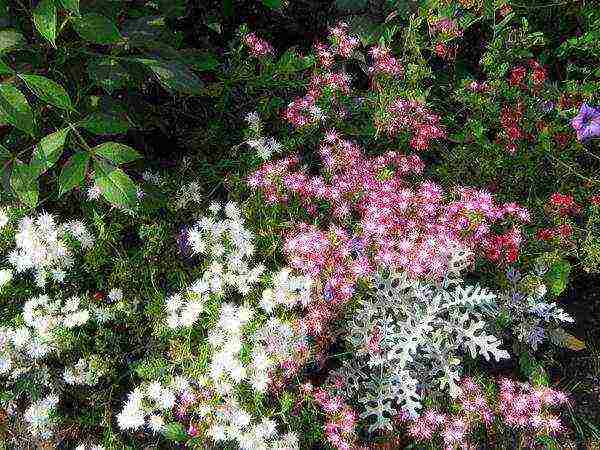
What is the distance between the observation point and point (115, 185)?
1.85 m

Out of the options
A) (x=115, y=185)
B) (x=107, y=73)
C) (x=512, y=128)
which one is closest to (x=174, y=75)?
(x=107, y=73)

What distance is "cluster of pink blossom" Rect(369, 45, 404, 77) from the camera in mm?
2482

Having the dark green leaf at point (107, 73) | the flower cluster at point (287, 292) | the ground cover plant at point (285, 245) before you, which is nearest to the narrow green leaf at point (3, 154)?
the ground cover plant at point (285, 245)

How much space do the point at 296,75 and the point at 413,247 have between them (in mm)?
895

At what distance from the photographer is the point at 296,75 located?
2607mm

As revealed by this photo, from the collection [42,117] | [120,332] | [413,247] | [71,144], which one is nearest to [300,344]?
[413,247]

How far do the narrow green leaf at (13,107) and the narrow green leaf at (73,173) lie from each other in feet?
0.64

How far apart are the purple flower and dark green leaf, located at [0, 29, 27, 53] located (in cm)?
194

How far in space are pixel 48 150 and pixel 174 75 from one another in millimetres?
408

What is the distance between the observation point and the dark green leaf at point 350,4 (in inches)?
110

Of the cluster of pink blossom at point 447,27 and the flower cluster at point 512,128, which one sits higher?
the cluster of pink blossom at point 447,27

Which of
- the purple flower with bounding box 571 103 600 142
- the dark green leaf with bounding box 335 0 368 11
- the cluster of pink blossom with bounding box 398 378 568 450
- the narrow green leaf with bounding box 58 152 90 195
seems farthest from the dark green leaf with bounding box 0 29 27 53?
the purple flower with bounding box 571 103 600 142

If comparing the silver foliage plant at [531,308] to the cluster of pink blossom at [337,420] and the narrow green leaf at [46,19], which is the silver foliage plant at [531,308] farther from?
the narrow green leaf at [46,19]

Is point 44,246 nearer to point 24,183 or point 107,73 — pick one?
point 24,183
